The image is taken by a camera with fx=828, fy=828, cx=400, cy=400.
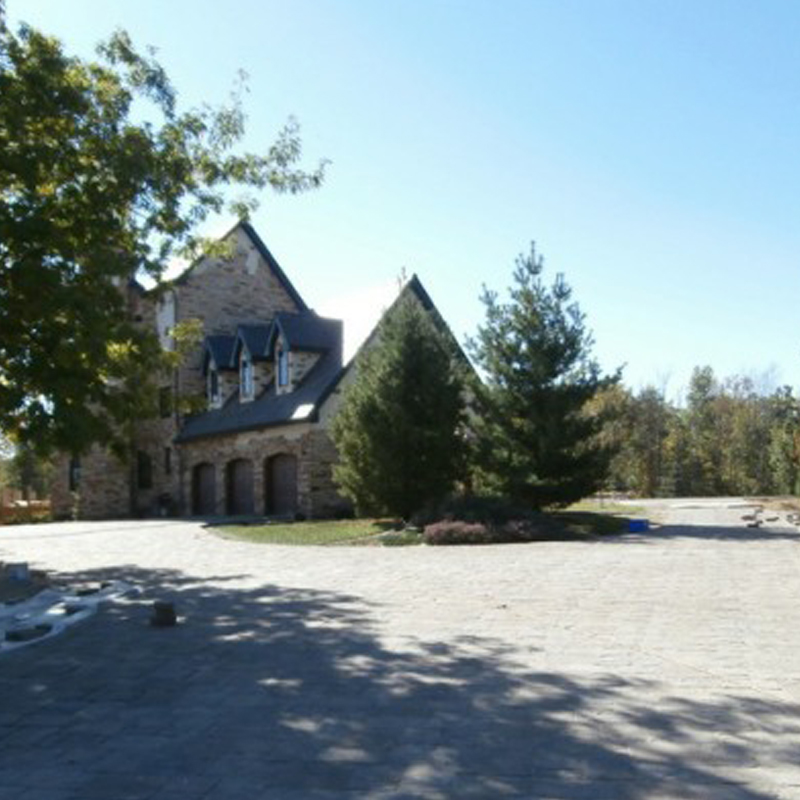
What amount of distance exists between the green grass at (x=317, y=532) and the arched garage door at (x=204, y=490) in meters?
8.05

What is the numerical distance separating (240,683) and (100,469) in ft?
99.7

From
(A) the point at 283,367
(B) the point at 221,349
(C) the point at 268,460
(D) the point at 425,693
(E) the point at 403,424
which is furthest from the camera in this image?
(B) the point at 221,349

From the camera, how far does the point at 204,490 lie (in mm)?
31797

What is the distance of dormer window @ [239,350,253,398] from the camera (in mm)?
29906

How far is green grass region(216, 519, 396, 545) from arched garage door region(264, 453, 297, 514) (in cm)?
410

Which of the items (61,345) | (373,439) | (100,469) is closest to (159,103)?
(61,345)

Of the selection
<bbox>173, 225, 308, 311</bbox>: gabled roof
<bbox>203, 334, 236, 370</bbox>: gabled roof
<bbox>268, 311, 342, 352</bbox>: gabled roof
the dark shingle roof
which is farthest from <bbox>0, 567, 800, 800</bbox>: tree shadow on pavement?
<bbox>173, 225, 308, 311</bbox>: gabled roof

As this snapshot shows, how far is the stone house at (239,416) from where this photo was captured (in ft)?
85.8

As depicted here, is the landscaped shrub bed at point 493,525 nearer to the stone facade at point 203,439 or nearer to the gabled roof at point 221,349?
the stone facade at point 203,439

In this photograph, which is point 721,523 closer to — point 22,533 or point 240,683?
point 240,683

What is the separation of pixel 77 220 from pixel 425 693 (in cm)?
824

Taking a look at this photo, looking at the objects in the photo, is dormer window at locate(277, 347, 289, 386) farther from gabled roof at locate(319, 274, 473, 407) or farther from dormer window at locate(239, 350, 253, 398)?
gabled roof at locate(319, 274, 473, 407)

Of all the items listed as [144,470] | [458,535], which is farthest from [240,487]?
[458,535]

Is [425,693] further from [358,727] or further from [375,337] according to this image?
[375,337]
